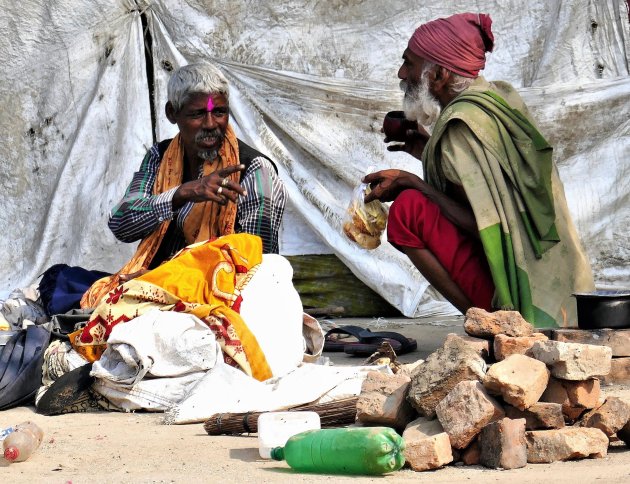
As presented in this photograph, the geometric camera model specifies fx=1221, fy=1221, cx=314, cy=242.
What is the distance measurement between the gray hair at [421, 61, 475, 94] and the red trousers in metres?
0.51

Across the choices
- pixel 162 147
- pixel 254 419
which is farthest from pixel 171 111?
pixel 254 419

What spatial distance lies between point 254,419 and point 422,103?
6.48 ft

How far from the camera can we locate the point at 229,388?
402 centimetres

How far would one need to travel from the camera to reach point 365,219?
5086 millimetres

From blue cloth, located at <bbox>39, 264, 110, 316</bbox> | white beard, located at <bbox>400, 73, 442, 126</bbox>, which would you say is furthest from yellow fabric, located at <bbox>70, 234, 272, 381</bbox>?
white beard, located at <bbox>400, 73, 442, 126</bbox>

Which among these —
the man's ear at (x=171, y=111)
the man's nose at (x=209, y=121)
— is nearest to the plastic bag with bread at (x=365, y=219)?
the man's nose at (x=209, y=121)

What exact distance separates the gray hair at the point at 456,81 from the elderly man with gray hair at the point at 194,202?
0.78 meters

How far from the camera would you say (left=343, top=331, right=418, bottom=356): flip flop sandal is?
17.0 ft

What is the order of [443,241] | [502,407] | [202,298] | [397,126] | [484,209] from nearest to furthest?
[502,407] < [202,298] < [484,209] < [443,241] < [397,126]

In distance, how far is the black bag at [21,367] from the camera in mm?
4328

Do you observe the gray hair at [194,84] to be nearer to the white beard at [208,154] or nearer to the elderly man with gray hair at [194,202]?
the elderly man with gray hair at [194,202]

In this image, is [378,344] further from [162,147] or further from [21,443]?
[21,443]

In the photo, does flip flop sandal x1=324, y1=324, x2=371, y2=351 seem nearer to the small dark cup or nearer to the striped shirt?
the striped shirt

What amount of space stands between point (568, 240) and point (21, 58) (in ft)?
11.0
